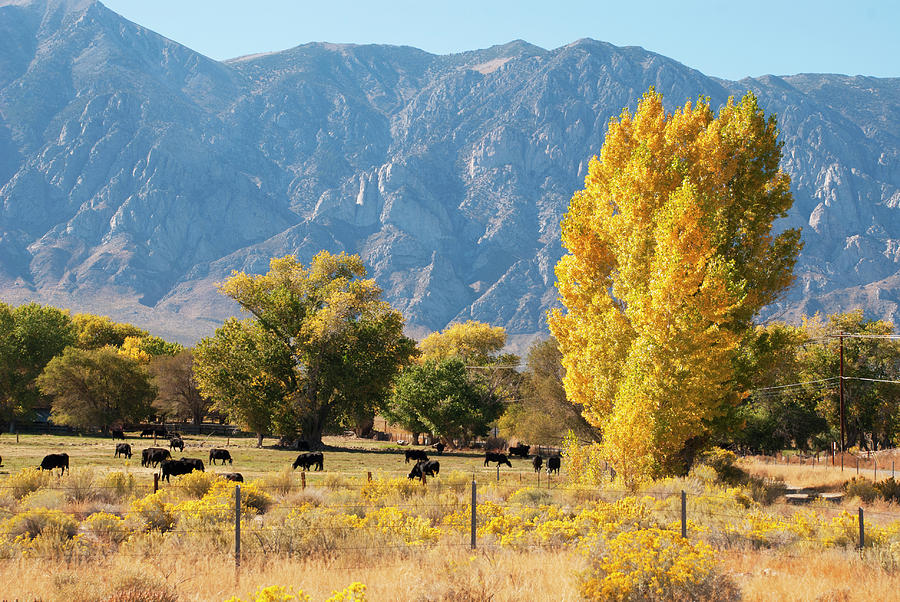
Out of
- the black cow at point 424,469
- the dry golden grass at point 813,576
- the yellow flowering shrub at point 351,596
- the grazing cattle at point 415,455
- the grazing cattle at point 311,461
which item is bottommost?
the grazing cattle at point 415,455

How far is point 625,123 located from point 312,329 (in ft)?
118

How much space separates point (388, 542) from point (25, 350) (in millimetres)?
84697

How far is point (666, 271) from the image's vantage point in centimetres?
2602

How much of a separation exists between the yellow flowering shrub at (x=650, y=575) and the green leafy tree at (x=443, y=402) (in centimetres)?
5850

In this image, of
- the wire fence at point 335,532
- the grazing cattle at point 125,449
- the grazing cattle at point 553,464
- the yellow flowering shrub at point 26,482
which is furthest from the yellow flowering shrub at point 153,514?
the grazing cattle at point 553,464

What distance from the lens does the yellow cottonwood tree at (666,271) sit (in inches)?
1009

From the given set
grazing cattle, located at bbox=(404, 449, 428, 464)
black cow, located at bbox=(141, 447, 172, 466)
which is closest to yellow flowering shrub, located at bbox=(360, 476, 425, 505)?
black cow, located at bbox=(141, 447, 172, 466)

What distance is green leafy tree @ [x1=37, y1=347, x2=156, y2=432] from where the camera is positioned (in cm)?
7794

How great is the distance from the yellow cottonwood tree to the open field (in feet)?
8.52

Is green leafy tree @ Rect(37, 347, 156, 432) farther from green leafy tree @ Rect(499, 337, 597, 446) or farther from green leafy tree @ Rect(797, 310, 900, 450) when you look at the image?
green leafy tree @ Rect(797, 310, 900, 450)

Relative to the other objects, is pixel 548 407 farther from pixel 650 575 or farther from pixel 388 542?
pixel 650 575

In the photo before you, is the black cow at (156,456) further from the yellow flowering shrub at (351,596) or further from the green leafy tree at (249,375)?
the yellow flowering shrub at (351,596)

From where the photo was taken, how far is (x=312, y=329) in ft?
200

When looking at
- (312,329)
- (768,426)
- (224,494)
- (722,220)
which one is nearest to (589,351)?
(722,220)
